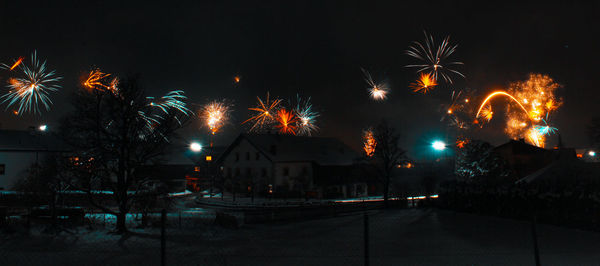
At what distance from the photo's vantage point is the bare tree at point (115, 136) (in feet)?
55.7

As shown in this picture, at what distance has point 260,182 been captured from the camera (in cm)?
5197

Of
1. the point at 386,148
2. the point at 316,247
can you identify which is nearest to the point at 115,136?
the point at 316,247

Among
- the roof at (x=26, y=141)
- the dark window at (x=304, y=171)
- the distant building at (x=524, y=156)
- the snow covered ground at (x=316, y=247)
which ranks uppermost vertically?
the roof at (x=26, y=141)

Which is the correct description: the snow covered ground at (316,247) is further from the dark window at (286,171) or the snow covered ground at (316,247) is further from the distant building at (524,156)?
the distant building at (524,156)

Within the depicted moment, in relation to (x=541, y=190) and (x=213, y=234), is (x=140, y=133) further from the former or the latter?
(x=541, y=190)

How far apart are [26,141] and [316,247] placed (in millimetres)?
49782

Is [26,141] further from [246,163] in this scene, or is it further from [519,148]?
[519,148]

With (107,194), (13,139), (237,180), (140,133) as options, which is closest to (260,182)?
(237,180)

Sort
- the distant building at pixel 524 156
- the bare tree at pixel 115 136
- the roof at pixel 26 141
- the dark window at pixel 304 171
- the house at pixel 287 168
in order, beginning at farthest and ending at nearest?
the distant building at pixel 524 156, the house at pixel 287 168, the dark window at pixel 304 171, the roof at pixel 26 141, the bare tree at pixel 115 136

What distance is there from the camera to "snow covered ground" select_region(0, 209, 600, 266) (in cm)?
1009

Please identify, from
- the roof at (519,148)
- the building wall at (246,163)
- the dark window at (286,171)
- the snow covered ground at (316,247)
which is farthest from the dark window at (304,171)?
the snow covered ground at (316,247)

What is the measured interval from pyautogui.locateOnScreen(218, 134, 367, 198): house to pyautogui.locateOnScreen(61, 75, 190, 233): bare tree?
3056cm

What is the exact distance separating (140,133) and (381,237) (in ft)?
39.5

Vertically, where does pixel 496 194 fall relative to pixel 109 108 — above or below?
below
